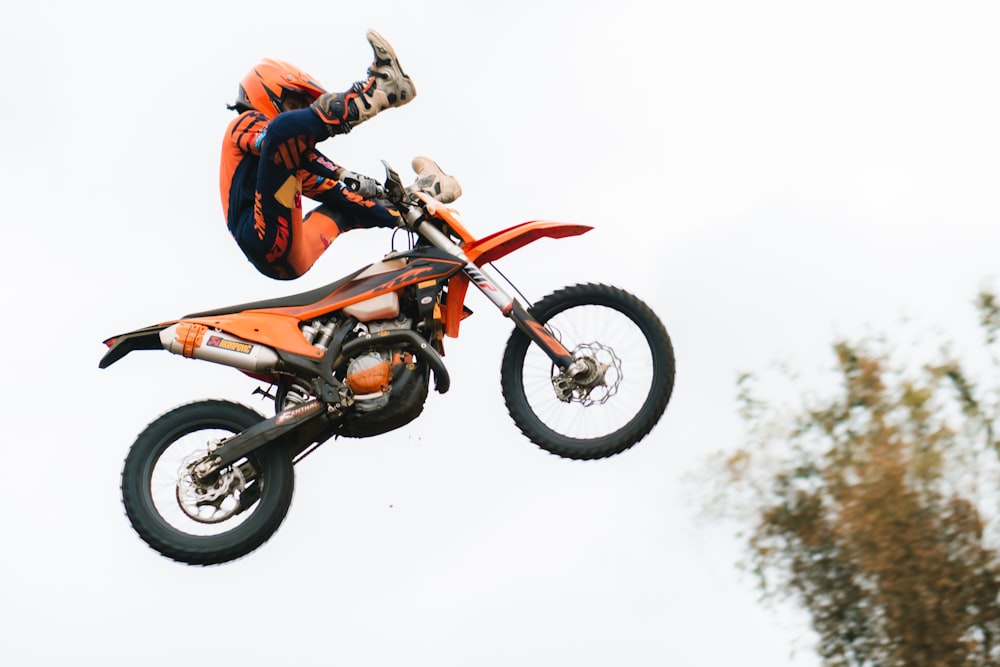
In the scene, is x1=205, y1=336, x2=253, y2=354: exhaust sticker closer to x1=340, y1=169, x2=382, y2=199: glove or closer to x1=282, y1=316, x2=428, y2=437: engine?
x1=282, y1=316, x2=428, y2=437: engine

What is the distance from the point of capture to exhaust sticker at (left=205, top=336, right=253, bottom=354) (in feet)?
33.7

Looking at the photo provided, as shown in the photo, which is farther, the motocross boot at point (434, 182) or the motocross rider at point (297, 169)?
the motocross boot at point (434, 182)

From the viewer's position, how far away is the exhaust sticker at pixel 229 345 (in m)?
10.3

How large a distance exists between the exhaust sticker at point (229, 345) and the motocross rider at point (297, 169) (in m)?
0.82

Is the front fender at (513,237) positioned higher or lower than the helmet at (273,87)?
lower

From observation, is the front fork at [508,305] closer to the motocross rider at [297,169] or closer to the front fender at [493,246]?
the front fender at [493,246]

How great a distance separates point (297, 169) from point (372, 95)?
67 centimetres

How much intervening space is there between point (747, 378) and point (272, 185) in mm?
6778

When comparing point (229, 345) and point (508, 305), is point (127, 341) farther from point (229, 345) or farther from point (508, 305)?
point (508, 305)

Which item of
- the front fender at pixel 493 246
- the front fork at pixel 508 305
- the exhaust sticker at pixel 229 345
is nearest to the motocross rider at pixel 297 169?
the front fork at pixel 508 305

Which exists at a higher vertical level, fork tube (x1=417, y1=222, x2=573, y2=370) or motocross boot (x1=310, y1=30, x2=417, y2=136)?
motocross boot (x1=310, y1=30, x2=417, y2=136)

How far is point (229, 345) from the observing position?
10289 mm

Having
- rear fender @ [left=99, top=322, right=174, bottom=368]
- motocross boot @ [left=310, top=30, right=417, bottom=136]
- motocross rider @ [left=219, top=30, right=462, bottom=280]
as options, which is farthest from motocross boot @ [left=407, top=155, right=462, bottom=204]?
rear fender @ [left=99, top=322, right=174, bottom=368]

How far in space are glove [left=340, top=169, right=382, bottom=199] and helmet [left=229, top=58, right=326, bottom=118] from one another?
101 cm
